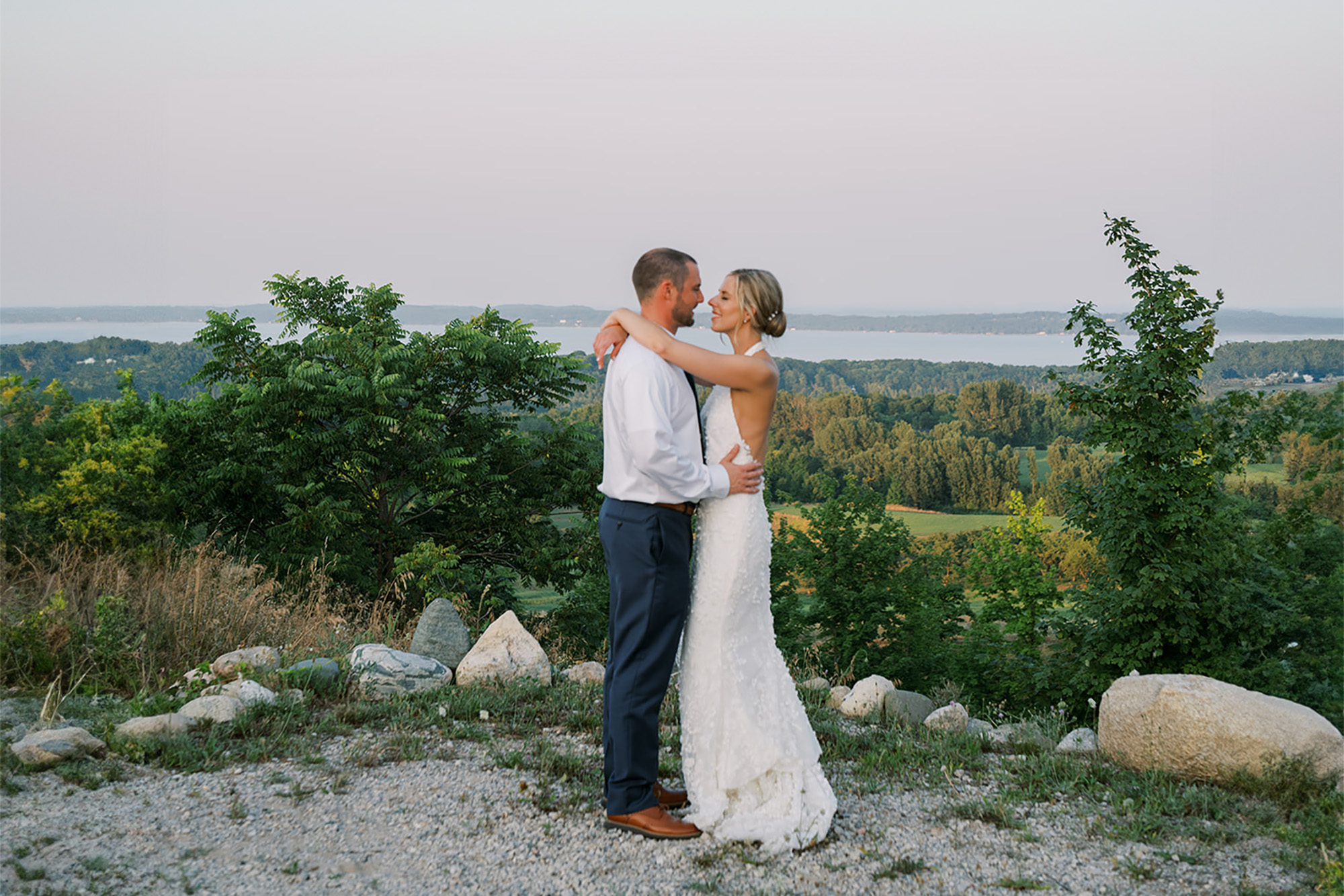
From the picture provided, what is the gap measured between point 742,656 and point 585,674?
2776 mm

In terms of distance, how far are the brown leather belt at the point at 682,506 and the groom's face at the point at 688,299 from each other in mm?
785

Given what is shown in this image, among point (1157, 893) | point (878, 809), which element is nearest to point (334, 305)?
point (878, 809)

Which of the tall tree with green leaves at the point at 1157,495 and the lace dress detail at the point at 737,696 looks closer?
the lace dress detail at the point at 737,696

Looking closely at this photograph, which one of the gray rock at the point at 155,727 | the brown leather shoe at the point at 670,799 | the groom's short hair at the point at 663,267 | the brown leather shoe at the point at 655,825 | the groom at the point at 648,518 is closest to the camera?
the groom at the point at 648,518

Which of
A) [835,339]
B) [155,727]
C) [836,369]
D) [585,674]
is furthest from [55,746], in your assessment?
[836,369]

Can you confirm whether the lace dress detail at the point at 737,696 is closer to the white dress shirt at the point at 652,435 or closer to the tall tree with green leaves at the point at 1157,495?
the white dress shirt at the point at 652,435

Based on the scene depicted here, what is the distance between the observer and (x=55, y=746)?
4727 mm

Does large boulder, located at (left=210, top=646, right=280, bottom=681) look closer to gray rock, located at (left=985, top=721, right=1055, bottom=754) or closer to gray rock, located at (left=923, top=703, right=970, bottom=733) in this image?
gray rock, located at (left=923, top=703, right=970, bottom=733)

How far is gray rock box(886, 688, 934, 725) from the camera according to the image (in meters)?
6.18

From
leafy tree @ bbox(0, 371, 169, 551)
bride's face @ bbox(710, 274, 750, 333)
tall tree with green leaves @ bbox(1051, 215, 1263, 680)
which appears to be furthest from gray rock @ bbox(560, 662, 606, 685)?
leafy tree @ bbox(0, 371, 169, 551)

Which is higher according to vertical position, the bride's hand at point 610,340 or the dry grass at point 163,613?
the bride's hand at point 610,340

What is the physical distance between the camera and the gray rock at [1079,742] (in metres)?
5.50

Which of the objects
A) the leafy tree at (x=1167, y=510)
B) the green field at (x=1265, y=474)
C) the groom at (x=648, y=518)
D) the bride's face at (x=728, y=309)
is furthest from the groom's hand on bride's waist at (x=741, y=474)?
the green field at (x=1265, y=474)

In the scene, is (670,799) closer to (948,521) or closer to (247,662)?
(247,662)
